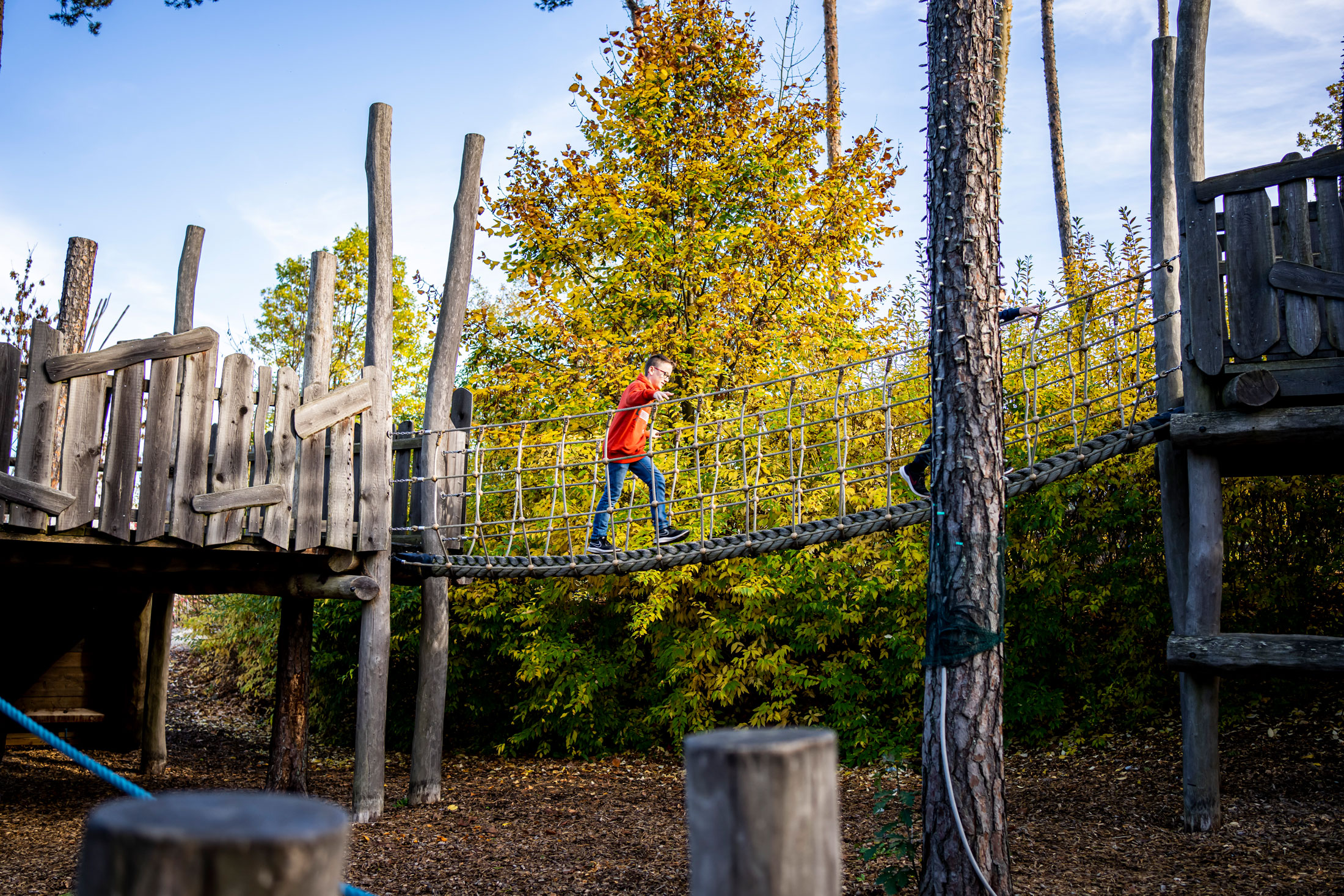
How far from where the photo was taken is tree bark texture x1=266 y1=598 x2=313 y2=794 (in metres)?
6.29

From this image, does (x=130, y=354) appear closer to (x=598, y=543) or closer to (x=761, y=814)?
(x=598, y=543)

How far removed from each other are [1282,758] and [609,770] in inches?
177

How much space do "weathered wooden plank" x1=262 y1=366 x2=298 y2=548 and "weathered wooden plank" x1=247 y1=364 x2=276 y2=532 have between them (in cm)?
5

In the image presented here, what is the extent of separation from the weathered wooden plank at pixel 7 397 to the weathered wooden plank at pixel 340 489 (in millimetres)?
1553

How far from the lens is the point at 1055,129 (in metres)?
12.5

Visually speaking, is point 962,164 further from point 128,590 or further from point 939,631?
point 128,590

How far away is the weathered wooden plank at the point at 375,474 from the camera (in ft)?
19.0

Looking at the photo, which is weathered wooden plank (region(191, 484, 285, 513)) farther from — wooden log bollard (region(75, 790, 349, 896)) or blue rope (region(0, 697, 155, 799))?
wooden log bollard (region(75, 790, 349, 896))

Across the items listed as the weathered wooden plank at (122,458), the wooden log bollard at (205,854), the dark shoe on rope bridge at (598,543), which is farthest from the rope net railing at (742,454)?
the wooden log bollard at (205,854)

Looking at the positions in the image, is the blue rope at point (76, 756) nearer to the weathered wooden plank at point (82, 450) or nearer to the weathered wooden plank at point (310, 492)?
the weathered wooden plank at point (82, 450)

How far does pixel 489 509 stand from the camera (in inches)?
312

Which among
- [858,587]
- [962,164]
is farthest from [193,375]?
[858,587]

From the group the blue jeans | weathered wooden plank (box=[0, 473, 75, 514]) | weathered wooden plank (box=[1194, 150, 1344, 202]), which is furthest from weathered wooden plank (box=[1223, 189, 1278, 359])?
weathered wooden plank (box=[0, 473, 75, 514])

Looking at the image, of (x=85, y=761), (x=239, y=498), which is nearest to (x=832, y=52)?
(x=239, y=498)
